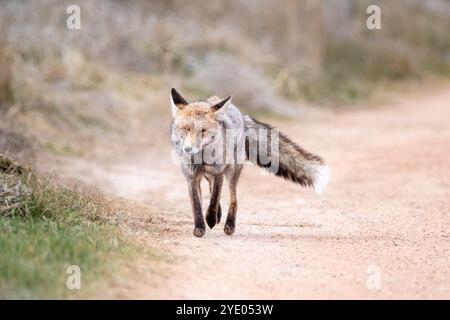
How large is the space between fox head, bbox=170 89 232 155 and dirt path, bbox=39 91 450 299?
0.87m

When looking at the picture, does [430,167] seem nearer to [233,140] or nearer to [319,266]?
[233,140]

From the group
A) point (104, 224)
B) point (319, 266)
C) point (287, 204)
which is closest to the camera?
point (319, 266)

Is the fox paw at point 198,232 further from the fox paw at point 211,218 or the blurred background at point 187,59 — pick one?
the blurred background at point 187,59

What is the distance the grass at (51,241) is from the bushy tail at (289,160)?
1.73 m

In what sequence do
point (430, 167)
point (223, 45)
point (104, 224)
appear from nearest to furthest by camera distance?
1. point (104, 224)
2. point (430, 167)
3. point (223, 45)

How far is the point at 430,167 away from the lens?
468 inches

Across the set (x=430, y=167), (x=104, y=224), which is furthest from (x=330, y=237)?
(x=430, y=167)

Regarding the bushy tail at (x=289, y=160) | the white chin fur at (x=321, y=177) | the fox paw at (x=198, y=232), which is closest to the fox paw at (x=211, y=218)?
the fox paw at (x=198, y=232)

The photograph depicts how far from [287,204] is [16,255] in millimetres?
5107

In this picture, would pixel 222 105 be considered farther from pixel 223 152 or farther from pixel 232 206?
pixel 232 206

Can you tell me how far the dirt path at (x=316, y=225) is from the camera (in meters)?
5.33

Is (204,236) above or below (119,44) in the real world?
below

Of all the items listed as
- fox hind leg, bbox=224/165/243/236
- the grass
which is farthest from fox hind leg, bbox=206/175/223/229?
the grass

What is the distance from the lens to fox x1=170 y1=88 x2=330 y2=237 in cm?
677
